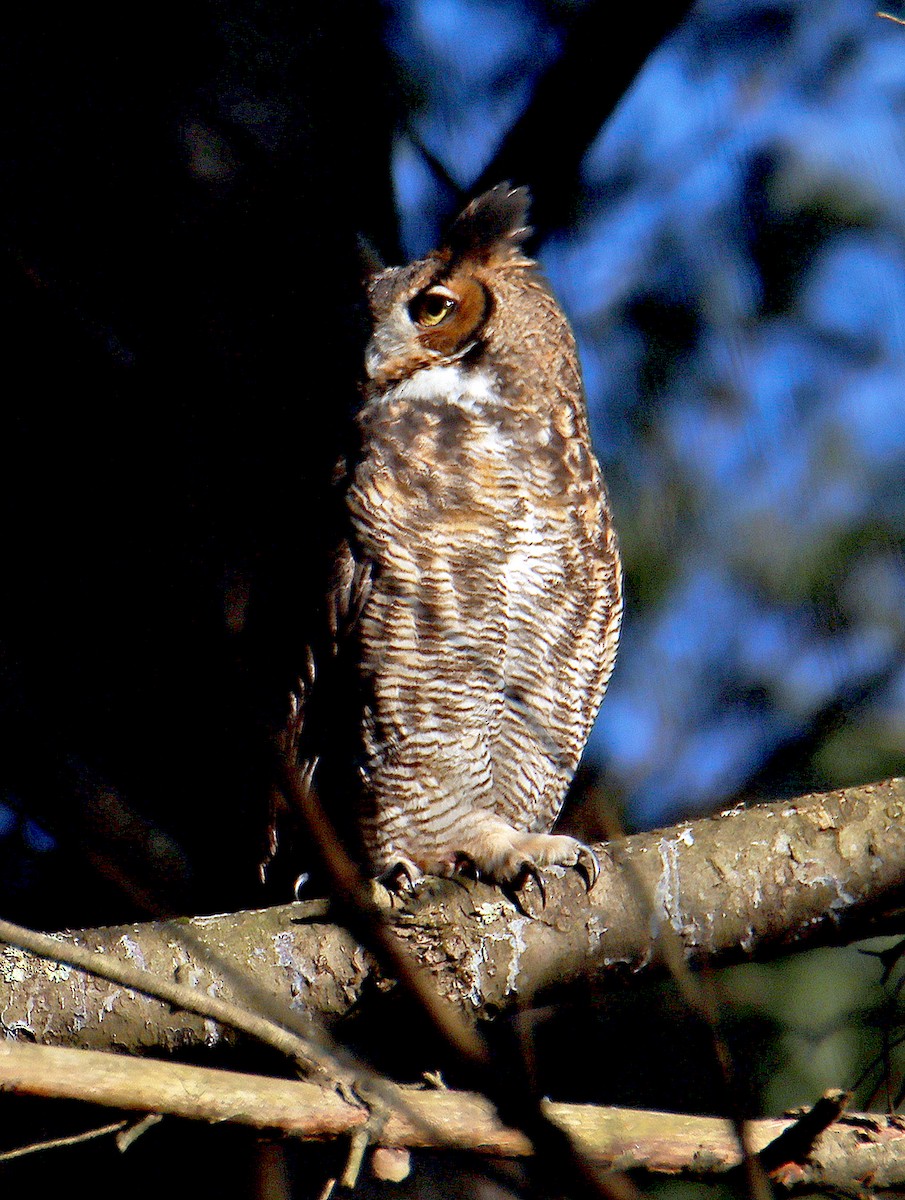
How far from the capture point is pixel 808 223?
2434mm

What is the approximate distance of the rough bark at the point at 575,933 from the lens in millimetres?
1278

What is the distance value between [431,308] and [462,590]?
54 cm

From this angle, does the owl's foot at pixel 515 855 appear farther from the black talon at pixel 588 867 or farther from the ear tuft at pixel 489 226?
the ear tuft at pixel 489 226

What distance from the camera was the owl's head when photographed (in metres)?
2.01

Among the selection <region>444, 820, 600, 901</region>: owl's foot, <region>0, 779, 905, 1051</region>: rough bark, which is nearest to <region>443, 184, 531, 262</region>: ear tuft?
<region>444, 820, 600, 901</region>: owl's foot

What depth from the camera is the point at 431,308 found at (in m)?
2.03

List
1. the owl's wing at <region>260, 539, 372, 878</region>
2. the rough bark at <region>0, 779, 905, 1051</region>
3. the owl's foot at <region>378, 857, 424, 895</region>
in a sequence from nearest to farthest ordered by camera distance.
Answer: the rough bark at <region>0, 779, 905, 1051</region>, the owl's foot at <region>378, 857, 424, 895</region>, the owl's wing at <region>260, 539, 372, 878</region>

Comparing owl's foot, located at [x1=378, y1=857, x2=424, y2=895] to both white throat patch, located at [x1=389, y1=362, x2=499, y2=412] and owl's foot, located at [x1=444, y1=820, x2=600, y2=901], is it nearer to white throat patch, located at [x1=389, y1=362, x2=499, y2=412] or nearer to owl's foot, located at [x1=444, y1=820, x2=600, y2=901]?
owl's foot, located at [x1=444, y1=820, x2=600, y2=901]

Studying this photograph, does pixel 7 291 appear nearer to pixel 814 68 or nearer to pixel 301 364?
pixel 301 364

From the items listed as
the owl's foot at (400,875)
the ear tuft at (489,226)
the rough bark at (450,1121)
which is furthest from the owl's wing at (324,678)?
the rough bark at (450,1121)

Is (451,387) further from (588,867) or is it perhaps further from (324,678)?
(588,867)

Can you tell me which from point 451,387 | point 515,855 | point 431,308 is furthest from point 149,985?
point 431,308

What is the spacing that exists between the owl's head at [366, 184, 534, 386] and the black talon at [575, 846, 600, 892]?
88 centimetres

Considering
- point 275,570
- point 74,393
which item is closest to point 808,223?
point 275,570
